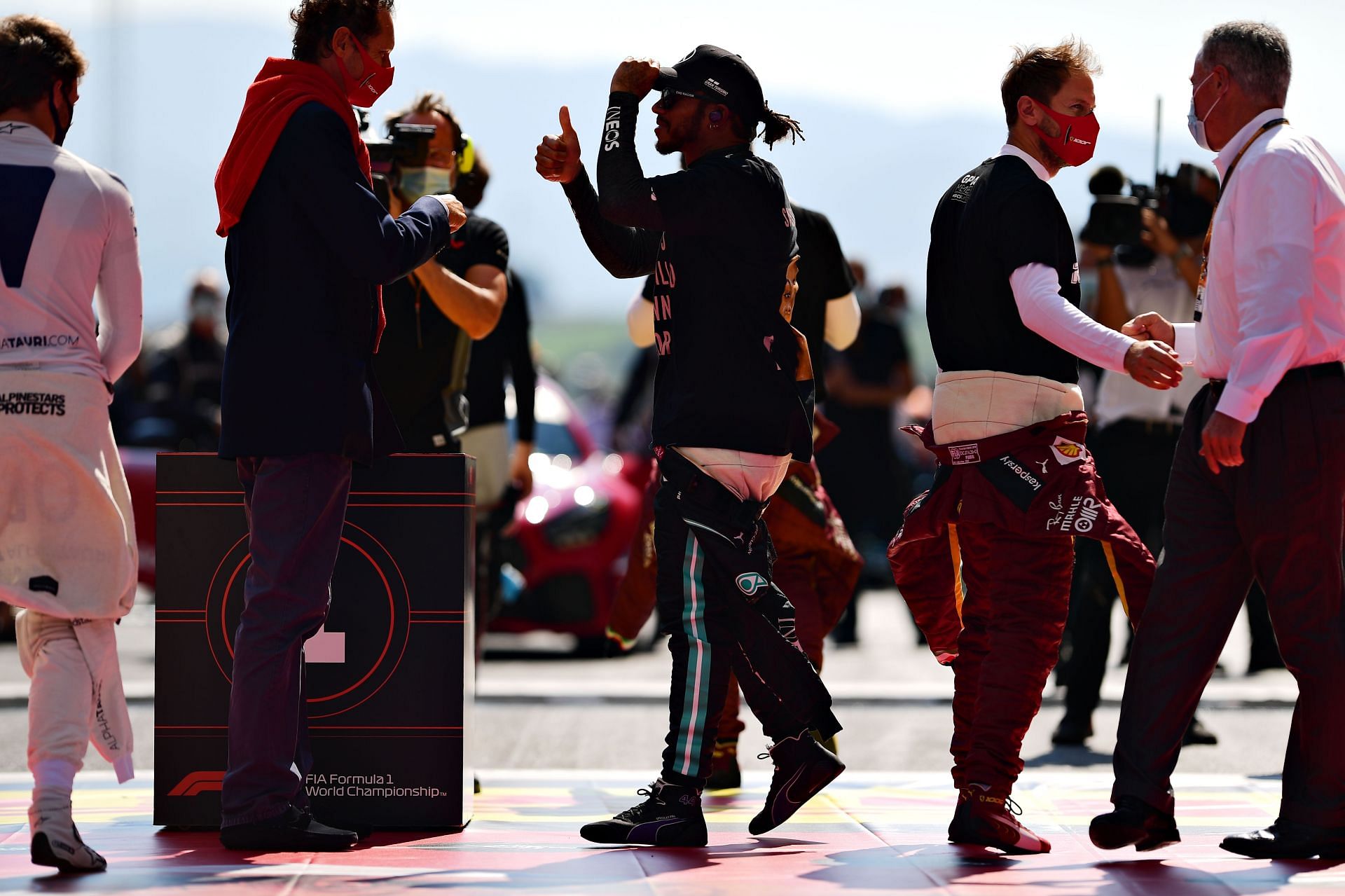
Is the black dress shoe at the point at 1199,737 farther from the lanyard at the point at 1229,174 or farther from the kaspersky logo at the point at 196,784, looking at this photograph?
the kaspersky logo at the point at 196,784

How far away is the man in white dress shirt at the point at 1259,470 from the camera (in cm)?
496

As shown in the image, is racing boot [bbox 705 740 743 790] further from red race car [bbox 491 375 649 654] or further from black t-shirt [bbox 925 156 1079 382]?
red race car [bbox 491 375 649 654]

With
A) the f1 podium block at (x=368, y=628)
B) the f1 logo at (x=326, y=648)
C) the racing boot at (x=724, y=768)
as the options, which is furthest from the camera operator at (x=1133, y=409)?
the f1 logo at (x=326, y=648)

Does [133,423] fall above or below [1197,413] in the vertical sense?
below

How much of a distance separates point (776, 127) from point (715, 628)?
58.0 inches

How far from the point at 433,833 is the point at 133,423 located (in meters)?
9.28

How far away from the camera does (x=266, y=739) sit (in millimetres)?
5160

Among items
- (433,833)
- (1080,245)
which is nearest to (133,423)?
(1080,245)

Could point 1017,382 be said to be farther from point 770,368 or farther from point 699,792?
point 699,792

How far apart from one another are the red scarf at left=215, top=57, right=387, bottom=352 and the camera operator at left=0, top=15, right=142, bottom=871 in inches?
11.8

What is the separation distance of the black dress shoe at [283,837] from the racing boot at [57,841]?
1.24 ft

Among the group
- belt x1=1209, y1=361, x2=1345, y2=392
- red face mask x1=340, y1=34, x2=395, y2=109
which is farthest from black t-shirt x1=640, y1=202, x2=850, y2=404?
belt x1=1209, y1=361, x2=1345, y2=392

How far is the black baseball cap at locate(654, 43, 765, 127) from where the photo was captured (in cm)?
545

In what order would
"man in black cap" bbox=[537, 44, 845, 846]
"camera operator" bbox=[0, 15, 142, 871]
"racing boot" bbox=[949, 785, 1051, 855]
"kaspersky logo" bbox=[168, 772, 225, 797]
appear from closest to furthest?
"camera operator" bbox=[0, 15, 142, 871], "racing boot" bbox=[949, 785, 1051, 855], "man in black cap" bbox=[537, 44, 845, 846], "kaspersky logo" bbox=[168, 772, 225, 797]
